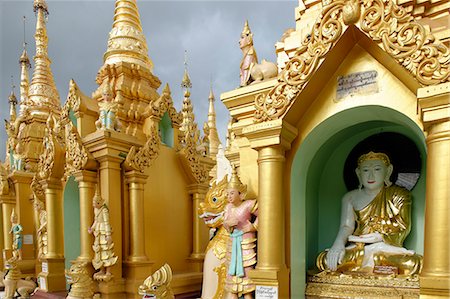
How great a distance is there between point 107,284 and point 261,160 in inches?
152

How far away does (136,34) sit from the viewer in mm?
8422

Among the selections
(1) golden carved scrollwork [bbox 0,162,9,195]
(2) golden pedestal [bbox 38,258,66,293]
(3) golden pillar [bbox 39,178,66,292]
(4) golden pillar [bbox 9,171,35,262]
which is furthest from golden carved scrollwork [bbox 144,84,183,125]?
(1) golden carved scrollwork [bbox 0,162,9,195]

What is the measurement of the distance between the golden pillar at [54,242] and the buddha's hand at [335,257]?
5.87 m

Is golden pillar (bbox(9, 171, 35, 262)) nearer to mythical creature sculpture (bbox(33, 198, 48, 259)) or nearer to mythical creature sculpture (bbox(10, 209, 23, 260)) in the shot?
mythical creature sculpture (bbox(10, 209, 23, 260))

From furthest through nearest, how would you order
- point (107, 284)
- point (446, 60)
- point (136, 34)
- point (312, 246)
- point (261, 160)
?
point (136, 34), point (107, 284), point (312, 246), point (261, 160), point (446, 60)

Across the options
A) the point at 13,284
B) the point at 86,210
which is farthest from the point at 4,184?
the point at 86,210

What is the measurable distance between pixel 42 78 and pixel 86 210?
7243mm

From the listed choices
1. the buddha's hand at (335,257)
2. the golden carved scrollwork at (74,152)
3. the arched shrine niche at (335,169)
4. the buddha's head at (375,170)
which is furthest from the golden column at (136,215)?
the buddha's head at (375,170)

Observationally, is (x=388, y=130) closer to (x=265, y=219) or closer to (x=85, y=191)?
(x=265, y=219)

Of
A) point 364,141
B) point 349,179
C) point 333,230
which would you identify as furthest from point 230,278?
point 364,141

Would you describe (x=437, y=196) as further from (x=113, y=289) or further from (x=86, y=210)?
(x=86, y=210)

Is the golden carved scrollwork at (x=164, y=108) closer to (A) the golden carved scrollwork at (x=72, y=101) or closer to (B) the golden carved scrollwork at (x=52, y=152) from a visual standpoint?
(A) the golden carved scrollwork at (x=72, y=101)

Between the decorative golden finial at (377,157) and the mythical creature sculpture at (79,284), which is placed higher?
the decorative golden finial at (377,157)

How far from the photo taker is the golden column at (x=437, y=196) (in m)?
3.05
